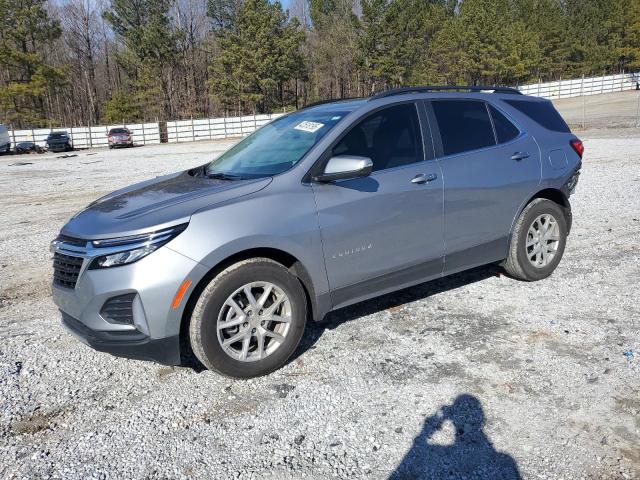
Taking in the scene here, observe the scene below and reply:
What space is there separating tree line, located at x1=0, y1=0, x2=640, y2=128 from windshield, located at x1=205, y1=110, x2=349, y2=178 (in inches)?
1925

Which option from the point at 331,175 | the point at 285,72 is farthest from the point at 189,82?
the point at 331,175

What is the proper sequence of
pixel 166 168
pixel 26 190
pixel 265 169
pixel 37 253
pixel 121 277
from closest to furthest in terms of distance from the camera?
pixel 121 277 < pixel 265 169 < pixel 37 253 < pixel 26 190 < pixel 166 168

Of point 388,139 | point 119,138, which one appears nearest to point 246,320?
point 388,139

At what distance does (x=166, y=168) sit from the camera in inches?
690

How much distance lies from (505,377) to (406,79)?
6065 centimetres

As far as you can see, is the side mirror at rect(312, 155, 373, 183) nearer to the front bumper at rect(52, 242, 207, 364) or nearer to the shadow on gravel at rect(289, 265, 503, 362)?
the front bumper at rect(52, 242, 207, 364)

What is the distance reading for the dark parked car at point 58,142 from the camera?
36.0 metres

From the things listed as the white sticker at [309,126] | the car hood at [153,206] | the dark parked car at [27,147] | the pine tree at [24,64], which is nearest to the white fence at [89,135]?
the dark parked car at [27,147]

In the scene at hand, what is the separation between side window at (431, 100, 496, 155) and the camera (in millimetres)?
4508

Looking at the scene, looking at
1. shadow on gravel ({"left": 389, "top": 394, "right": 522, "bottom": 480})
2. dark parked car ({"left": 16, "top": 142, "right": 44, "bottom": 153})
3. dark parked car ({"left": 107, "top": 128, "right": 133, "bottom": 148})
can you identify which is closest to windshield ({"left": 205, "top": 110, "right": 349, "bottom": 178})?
shadow on gravel ({"left": 389, "top": 394, "right": 522, "bottom": 480})

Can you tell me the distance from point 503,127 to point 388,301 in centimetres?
193

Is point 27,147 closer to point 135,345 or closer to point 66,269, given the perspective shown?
point 66,269

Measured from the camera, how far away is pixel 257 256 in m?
3.58

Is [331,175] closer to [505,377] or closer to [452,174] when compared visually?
[452,174]
